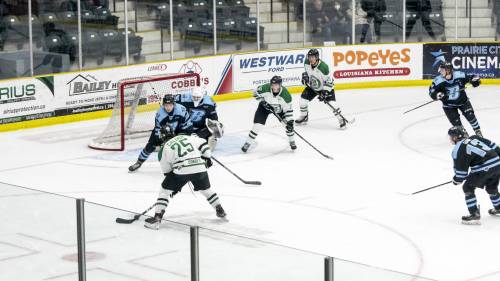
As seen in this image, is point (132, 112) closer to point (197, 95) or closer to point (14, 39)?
point (14, 39)

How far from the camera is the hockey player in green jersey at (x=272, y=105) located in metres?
13.3

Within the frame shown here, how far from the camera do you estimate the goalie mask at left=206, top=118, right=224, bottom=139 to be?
11591 millimetres

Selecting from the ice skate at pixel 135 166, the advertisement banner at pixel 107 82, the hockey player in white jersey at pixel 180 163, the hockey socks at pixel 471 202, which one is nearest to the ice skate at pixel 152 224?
the hockey player in white jersey at pixel 180 163

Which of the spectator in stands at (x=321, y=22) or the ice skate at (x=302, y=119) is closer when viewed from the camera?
the ice skate at (x=302, y=119)

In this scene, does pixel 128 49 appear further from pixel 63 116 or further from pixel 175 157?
pixel 175 157

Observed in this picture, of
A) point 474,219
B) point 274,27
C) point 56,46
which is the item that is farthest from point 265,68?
point 474,219

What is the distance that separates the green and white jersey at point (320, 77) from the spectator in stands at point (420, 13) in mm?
3906

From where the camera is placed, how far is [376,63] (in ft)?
60.4

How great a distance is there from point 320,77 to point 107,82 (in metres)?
2.91

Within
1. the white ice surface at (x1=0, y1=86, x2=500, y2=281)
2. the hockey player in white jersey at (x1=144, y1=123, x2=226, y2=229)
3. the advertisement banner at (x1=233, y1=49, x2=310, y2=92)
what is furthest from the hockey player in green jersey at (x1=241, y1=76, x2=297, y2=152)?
the advertisement banner at (x1=233, y1=49, x2=310, y2=92)

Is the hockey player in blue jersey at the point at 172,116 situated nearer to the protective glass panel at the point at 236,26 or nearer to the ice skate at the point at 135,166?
the ice skate at the point at 135,166

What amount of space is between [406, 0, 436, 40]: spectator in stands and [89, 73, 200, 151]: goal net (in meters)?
5.31

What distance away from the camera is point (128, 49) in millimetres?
16344

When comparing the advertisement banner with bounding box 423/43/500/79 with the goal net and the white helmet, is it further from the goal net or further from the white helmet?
the white helmet
